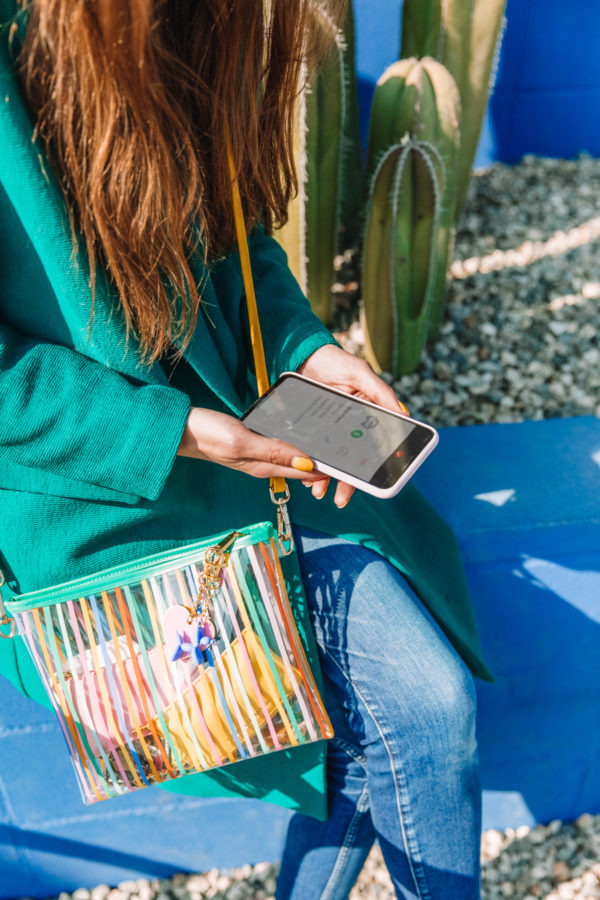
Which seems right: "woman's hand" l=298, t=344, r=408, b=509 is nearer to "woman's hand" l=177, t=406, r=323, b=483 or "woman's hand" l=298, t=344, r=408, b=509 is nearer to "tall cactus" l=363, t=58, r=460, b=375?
"woman's hand" l=177, t=406, r=323, b=483

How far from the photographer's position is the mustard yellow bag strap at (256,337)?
761 millimetres

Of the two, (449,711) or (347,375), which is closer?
(449,711)

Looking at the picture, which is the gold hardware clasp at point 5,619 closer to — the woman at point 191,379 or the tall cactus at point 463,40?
the woman at point 191,379

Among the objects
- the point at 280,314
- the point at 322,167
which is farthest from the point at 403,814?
the point at 322,167

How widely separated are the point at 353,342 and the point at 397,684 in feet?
3.77

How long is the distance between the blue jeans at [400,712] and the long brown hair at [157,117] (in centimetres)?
33

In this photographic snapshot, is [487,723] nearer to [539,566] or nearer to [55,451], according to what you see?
[539,566]

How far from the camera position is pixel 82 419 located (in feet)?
2.30

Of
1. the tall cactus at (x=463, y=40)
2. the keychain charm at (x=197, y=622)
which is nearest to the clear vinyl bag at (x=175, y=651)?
the keychain charm at (x=197, y=622)

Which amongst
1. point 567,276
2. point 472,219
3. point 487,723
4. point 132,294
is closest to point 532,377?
point 567,276

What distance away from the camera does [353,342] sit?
180cm

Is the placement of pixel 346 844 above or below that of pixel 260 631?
below

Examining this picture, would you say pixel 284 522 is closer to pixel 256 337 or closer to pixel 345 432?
pixel 345 432

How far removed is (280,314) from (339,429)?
0.71 ft
